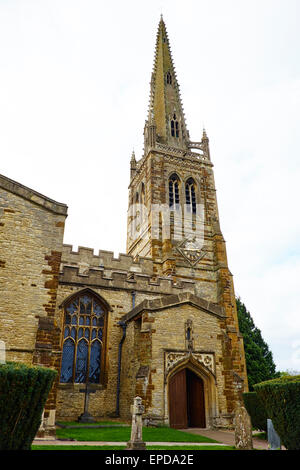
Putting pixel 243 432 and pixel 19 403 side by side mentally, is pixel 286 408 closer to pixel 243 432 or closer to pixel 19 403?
pixel 243 432

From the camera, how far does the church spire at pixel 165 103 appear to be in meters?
34.5

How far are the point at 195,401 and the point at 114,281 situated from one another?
22.1ft

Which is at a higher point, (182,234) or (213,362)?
(182,234)

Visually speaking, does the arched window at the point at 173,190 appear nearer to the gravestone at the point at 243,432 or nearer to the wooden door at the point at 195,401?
the wooden door at the point at 195,401

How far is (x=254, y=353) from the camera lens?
93.8 feet

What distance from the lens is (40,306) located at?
12188mm

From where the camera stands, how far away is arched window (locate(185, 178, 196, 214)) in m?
29.8

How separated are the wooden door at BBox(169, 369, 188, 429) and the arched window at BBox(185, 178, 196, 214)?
17178 millimetres

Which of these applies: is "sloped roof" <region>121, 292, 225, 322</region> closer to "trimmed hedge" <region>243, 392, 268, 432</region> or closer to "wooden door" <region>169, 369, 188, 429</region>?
"wooden door" <region>169, 369, 188, 429</region>
